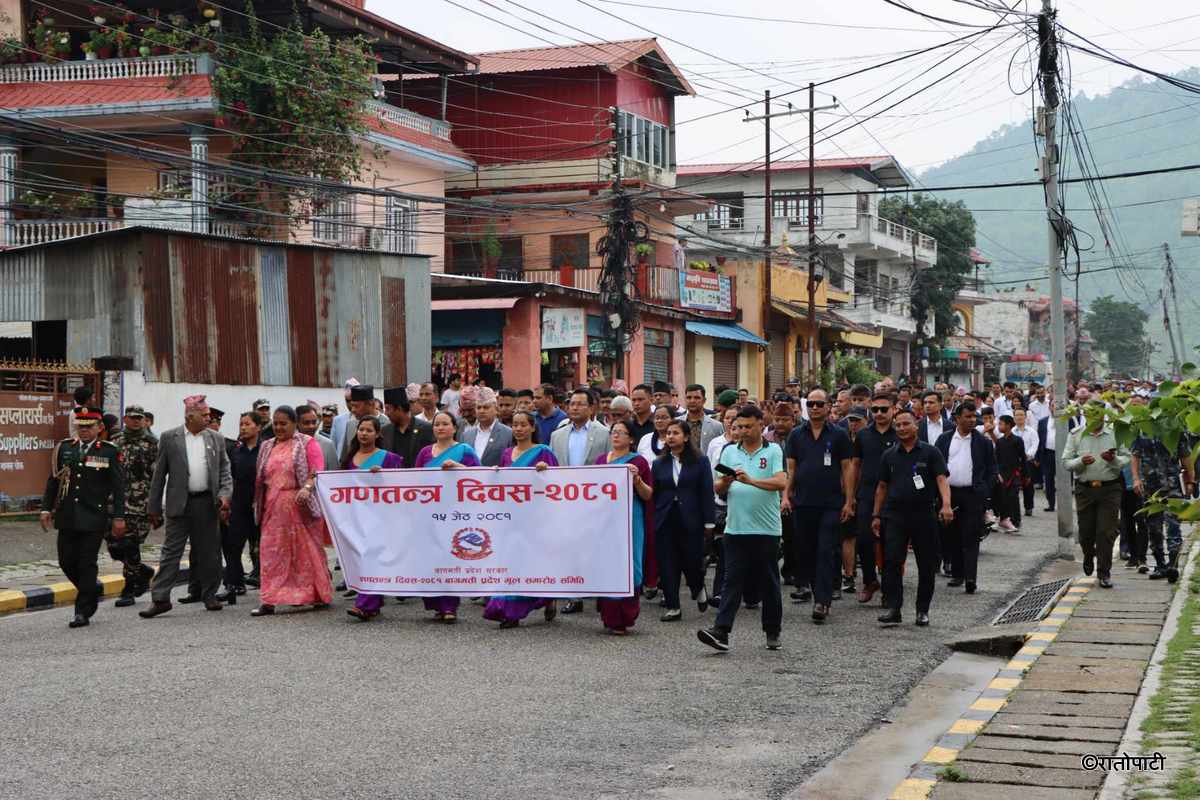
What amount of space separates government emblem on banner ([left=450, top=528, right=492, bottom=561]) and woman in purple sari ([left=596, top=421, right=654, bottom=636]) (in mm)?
1094

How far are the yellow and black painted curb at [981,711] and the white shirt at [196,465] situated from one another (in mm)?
7089

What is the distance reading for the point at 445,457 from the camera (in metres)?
11.9

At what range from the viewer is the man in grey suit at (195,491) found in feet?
40.6

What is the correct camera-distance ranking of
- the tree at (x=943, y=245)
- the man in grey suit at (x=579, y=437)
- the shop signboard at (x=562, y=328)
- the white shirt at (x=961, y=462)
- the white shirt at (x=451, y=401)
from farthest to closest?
the tree at (x=943, y=245)
the shop signboard at (x=562, y=328)
the white shirt at (x=451, y=401)
the white shirt at (x=961, y=462)
the man in grey suit at (x=579, y=437)

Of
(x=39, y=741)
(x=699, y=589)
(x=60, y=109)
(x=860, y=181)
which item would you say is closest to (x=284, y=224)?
(x=60, y=109)

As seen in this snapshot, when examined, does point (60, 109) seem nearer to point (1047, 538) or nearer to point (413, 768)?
point (1047, 538)

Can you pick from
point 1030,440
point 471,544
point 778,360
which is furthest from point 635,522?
point 778,360

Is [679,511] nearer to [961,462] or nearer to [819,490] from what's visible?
[819,490]

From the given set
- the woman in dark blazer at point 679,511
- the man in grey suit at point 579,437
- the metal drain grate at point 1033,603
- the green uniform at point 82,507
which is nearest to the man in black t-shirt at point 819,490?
the woman in dark blazer at point 679,511

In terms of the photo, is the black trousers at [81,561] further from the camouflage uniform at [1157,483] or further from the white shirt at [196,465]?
the camouflage uniform at [1157,483]

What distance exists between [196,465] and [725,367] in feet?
109

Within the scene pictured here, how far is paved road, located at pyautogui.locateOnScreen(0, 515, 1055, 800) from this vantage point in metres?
6.52

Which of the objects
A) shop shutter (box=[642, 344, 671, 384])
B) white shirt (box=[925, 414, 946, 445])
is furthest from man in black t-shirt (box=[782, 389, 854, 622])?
shop shutter (box=[642, 344, 671, 384])

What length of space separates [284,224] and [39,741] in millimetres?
23253
